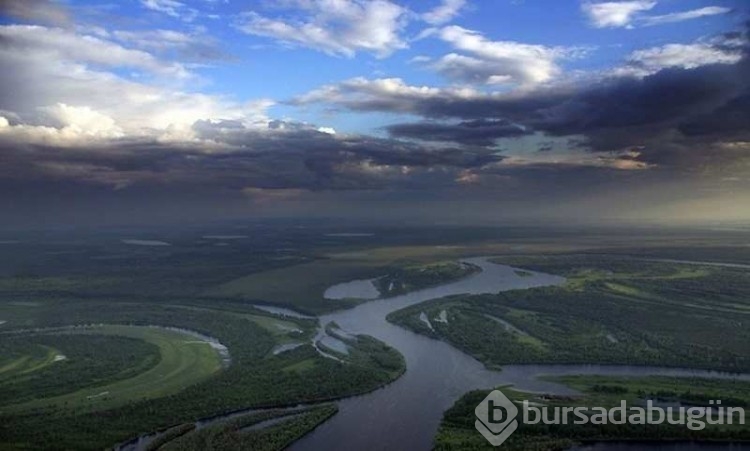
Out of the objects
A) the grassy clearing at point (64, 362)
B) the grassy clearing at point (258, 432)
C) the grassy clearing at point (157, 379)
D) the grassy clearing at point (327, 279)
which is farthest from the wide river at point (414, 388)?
the grassy clearing at point (64, 362)

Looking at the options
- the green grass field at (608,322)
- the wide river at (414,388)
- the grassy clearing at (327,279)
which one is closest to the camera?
the wide river at (414,388)

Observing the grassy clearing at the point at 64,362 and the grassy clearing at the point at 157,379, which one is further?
the grassy clearing at the point at 64,362

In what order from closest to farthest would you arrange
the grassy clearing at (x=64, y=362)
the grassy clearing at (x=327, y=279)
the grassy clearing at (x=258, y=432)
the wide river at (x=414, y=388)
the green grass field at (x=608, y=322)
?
1. the grassy clearing at (x=258, y=432)
2. the wide river at (x=414, y=388)
3. the grassy clearing at (x=64, y=362)
4. the green grass field at (x=608, y=322)
5. the grassy clearing at (x=327, y=279)

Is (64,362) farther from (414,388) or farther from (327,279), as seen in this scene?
(327,279)

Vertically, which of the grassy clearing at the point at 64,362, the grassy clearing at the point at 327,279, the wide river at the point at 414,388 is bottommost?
the grassy clearing at the point at 64,362

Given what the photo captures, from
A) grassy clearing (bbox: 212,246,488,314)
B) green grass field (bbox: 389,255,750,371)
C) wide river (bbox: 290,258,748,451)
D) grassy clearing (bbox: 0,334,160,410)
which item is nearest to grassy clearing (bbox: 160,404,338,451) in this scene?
wide river (bbox: 290,258,748,451)

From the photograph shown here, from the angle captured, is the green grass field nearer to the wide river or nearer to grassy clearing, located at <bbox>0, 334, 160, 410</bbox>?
the wide river

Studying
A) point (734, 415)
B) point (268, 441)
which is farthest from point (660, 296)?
point (268, 441)

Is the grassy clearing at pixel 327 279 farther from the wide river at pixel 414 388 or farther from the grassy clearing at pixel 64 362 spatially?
the grassy clearing at pixel 64 362
